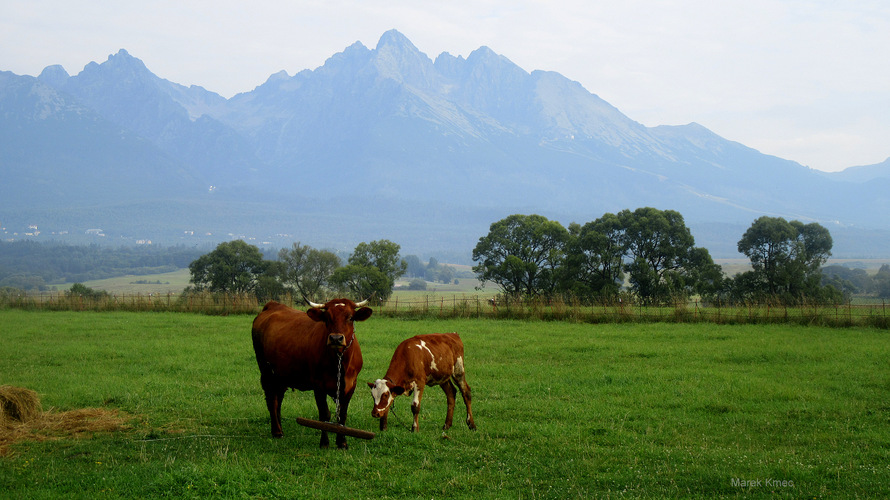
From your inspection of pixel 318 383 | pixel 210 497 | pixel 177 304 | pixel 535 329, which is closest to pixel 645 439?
pixel 318 383

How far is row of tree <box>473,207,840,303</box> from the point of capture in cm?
4897

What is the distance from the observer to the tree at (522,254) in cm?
5600

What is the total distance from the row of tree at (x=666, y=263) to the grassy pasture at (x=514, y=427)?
26384 mm

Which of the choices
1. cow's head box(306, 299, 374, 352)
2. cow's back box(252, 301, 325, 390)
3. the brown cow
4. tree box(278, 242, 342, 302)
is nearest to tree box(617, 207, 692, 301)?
tree box(278, 242, 342, 302)

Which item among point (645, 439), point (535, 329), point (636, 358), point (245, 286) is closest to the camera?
point (645, 439)

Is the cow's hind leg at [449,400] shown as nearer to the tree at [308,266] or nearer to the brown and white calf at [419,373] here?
the brown and white calf at [419,373]

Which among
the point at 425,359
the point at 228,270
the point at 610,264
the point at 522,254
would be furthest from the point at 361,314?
the point at 228,270

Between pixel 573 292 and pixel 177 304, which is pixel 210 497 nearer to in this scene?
pixel 177 304

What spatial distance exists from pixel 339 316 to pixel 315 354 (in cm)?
93

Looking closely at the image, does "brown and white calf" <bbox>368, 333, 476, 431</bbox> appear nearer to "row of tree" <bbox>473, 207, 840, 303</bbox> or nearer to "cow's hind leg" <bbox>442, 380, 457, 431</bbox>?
"cow's hind leg" <bbox>442, 380, 457, 431</bbox>

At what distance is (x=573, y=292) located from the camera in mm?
49188

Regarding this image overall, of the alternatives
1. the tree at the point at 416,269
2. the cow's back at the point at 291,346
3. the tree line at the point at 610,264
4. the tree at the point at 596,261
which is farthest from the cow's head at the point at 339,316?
the tree at the point at 416,269

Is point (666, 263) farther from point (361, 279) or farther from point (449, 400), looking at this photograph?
point (449, 400)

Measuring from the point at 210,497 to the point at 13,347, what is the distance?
19.5m
